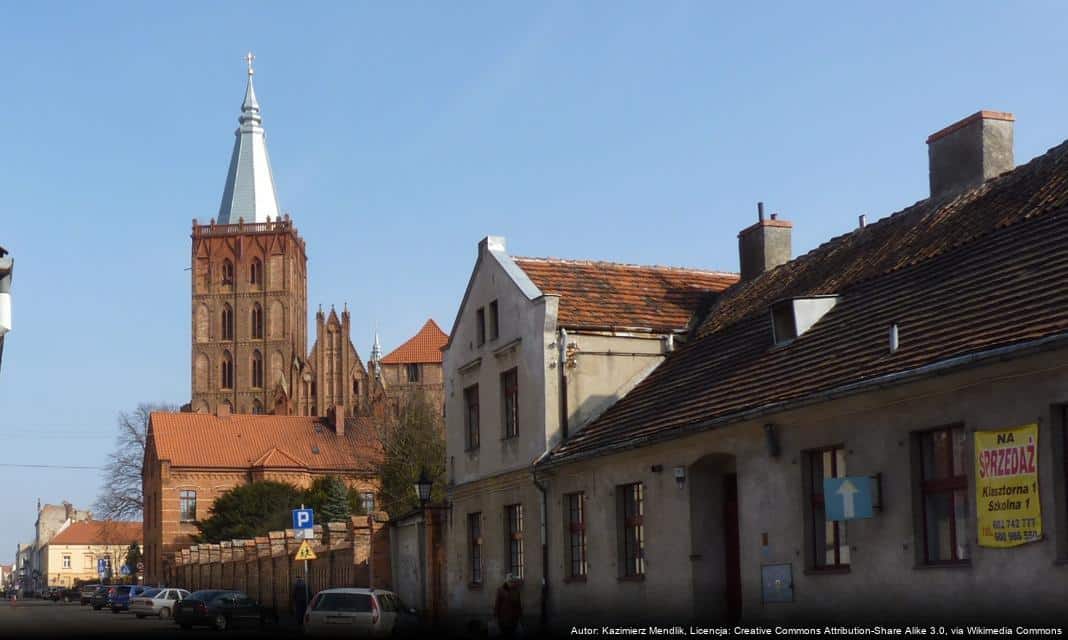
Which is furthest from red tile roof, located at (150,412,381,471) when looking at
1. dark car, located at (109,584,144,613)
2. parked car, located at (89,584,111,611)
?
dark car, located at (109,584,144,613)

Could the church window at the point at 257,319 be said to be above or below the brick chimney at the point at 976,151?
above

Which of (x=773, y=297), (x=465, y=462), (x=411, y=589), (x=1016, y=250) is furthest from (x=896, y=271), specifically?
(x=411, y=589)

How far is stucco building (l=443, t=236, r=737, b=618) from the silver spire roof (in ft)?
385

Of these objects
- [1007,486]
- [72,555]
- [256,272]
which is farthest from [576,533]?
[72,555]

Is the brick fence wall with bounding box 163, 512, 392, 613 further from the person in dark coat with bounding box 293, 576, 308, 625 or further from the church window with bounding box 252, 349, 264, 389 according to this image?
the church window with bounding box 252, 349, 264, 389

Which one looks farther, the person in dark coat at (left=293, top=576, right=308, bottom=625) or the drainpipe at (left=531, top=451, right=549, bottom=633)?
the person in dark coat at (left=293, top=576, right=308, bottom=625)

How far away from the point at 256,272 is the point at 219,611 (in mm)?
108145

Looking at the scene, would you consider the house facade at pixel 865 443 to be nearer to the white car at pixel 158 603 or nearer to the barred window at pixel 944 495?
the barred window at pixel 944 495

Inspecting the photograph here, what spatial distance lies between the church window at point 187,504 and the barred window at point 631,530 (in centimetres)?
7367

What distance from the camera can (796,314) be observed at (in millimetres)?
22578

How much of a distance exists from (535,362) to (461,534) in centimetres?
593

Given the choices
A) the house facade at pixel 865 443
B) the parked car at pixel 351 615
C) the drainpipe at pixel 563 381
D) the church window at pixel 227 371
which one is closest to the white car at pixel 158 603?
the parked car at pixel 351 615

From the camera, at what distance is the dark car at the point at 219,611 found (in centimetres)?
4044

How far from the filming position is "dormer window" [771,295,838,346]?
2259 cm
